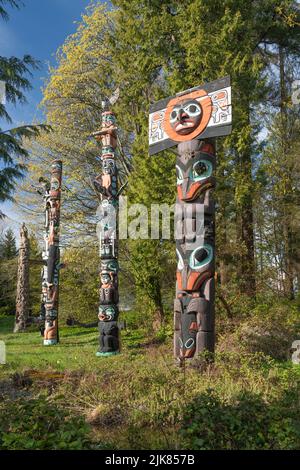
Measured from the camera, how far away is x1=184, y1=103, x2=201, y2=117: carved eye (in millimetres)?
8477

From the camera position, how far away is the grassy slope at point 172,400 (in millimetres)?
4176

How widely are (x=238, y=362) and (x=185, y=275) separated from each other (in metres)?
1.87

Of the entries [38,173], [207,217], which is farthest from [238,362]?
[38,173]

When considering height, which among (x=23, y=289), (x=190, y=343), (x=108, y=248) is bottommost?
(x=190, y=343)

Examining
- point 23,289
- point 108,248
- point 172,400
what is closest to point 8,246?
point 23,289

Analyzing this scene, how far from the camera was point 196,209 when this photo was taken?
8.25 m

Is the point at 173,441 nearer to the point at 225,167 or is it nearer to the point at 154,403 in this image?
the point at 154,403

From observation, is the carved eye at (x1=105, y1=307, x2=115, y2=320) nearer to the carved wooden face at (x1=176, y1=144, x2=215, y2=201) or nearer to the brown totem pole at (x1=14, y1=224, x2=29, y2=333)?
the carved wooden face at (x1=176, y1=144, x2=215, y2=201)

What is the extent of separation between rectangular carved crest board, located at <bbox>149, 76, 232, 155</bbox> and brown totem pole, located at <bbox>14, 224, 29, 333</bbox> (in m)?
10.4

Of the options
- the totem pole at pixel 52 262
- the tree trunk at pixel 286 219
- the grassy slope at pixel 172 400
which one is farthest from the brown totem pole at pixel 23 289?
the tree trunk at pixel 286 219

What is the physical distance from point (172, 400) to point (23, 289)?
13.6m

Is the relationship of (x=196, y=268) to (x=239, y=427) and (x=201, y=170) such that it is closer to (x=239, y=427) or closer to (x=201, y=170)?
(x=201, y=170)
